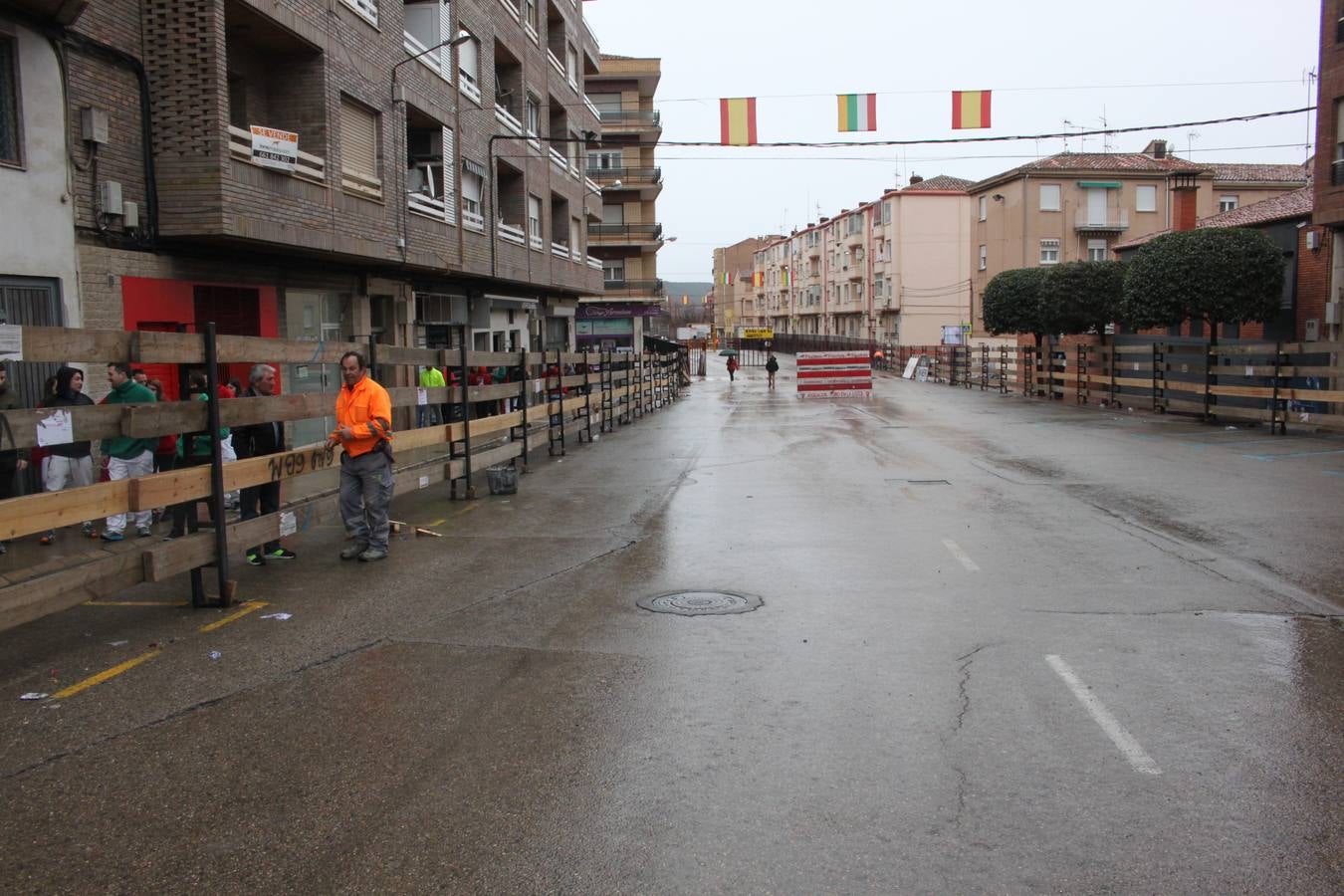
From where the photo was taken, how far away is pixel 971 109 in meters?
21.5

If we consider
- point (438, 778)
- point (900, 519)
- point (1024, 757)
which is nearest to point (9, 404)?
point (438, 778)

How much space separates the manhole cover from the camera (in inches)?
297

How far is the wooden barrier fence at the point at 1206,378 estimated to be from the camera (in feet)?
69.2

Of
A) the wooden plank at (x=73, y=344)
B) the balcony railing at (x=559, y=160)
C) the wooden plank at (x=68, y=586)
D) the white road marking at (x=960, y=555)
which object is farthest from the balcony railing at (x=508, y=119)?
the wooden plank at (x=68, y=586)

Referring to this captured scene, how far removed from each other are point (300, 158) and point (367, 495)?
969 centimetres

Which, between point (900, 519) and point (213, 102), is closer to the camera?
point (900, 519)

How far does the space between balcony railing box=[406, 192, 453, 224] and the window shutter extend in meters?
1.24

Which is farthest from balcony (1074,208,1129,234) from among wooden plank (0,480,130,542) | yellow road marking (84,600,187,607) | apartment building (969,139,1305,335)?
wooden plank (0,480,130,542)

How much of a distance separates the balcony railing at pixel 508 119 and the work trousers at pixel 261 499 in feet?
66.3

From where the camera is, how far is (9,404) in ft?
33.5

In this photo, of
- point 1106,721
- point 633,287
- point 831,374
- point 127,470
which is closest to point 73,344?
point 127,470

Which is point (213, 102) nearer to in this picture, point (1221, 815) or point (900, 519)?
point (900, 519)

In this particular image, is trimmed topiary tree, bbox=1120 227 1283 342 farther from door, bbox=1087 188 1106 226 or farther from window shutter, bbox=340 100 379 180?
door, bbox=1087 188 1106 226

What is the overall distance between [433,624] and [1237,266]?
81.2 ft
